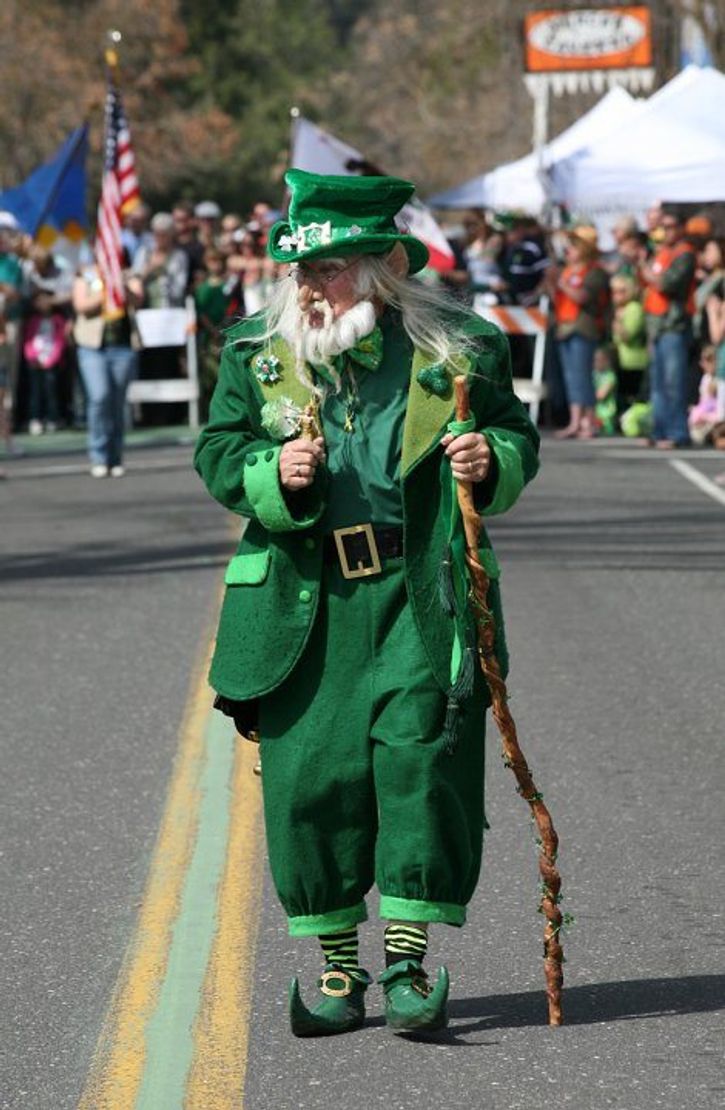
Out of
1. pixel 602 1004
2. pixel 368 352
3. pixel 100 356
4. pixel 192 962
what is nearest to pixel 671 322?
pixel 100 356

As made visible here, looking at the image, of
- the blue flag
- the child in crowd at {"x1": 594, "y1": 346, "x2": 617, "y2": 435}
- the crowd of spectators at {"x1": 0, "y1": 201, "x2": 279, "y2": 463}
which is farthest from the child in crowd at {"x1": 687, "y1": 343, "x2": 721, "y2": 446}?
the blue flag

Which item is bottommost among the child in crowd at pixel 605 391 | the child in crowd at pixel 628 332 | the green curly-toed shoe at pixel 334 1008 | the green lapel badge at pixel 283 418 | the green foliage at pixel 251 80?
the green foliage at pixel 251 80

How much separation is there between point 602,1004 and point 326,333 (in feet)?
5.16

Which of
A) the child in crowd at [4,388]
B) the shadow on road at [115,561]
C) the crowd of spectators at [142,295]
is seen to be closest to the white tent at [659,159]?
the crowd of spectators at [142,295]

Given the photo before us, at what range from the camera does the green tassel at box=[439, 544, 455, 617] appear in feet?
16.5

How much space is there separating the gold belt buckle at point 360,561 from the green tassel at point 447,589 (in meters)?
0.14

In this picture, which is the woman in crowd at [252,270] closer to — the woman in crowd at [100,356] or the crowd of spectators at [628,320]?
the crowd of spectators at [628,320]

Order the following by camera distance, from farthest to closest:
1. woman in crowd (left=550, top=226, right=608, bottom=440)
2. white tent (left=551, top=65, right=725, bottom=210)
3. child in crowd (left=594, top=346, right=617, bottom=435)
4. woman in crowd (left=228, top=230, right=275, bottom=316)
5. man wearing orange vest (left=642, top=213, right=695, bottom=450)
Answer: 1. woman in crowd (left=228, top=230, right=275, bottom=316)
2. white tent (left=551, top=65, right=725, bottom=210)
3. child in crowd (left=594, top=346, right=617, bottom=435)
4. woman in crowd (left=550, top=226, right=608, bottom=440)
5. man wearing orange vest (left=642, top=213, right=695, bottom=450)

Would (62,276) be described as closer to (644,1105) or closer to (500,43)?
(644,1105)

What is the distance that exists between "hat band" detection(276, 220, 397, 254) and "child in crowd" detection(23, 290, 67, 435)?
1860cm

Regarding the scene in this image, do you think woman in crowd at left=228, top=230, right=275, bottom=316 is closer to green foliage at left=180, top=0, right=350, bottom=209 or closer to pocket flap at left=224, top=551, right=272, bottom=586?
pocket flap at left=224, top=551, right=272, bottom=586

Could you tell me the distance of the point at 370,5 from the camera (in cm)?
11188

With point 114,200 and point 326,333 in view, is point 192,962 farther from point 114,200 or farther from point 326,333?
point 114,200

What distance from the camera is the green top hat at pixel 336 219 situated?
5.02 meters
